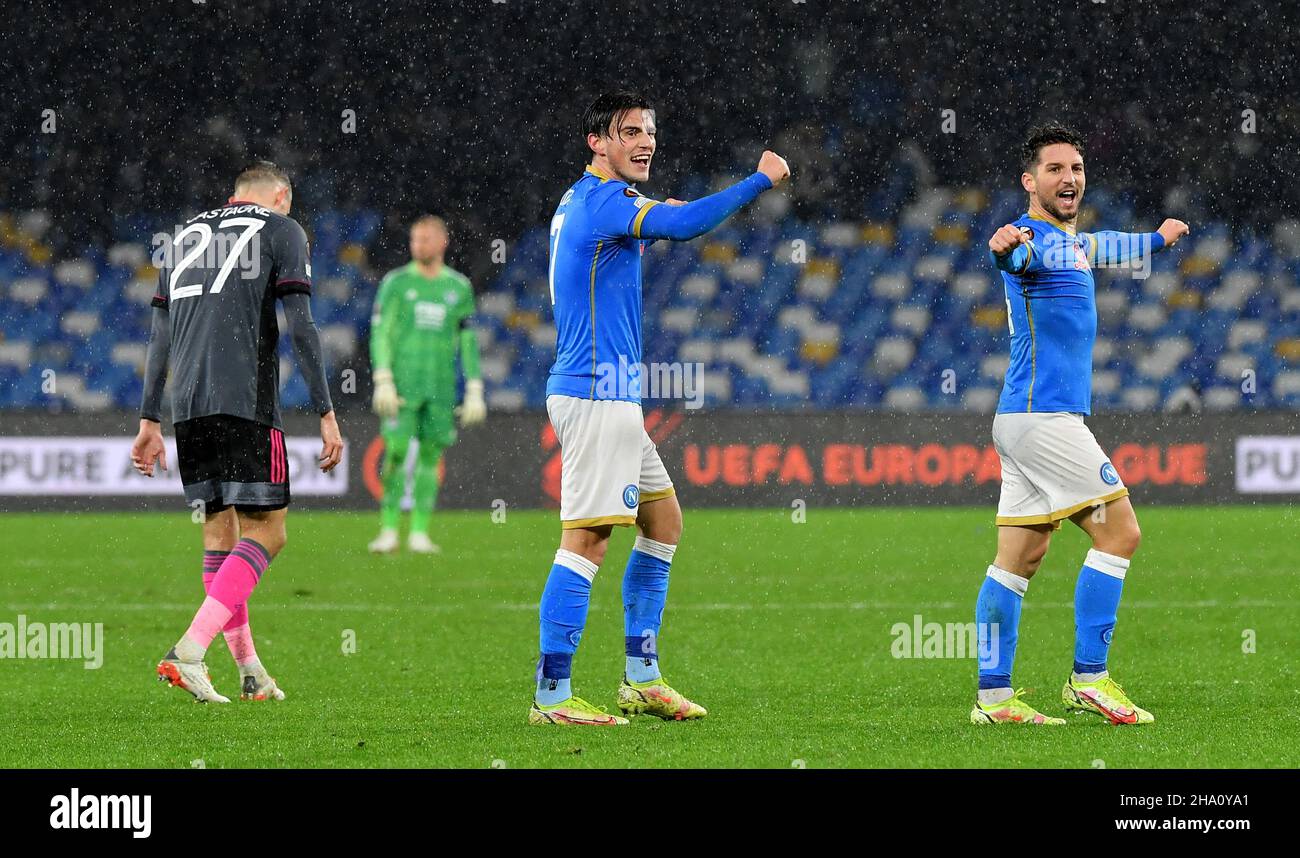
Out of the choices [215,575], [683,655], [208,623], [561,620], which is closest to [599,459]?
[561,620]

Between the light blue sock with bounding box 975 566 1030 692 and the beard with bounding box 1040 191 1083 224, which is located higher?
the beard with bounding box 1040 191 1083 224

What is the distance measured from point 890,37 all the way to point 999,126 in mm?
1696

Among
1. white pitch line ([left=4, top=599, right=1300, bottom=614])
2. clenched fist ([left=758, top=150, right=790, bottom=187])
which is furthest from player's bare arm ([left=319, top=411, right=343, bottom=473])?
white pitch line ([left=4, top=599, right=1300, bottom=614])

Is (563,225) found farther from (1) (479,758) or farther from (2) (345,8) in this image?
(2) (345,8)

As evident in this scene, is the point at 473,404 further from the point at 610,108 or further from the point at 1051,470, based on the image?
the point at 1051,470

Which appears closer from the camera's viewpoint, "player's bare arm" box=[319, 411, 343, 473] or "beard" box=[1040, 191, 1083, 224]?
"beard" box=[1040, 191, 1083, 224]

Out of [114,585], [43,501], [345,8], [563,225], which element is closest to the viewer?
[563,225]

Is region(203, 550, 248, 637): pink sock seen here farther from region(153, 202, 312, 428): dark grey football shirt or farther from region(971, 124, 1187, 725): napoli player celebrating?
region(971, 124, 1187, 725): napoli player celebrating

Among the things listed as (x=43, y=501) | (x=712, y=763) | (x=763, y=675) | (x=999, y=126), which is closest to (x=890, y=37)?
(x=999, y=126)

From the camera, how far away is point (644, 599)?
5371 millimetres

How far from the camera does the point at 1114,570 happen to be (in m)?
5.22

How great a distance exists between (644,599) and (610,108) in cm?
151

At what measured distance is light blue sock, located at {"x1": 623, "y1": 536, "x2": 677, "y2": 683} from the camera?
5363 mm

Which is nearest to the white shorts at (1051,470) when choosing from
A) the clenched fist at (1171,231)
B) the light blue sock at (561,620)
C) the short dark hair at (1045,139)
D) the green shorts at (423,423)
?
the clenched fist at (1171,231)
